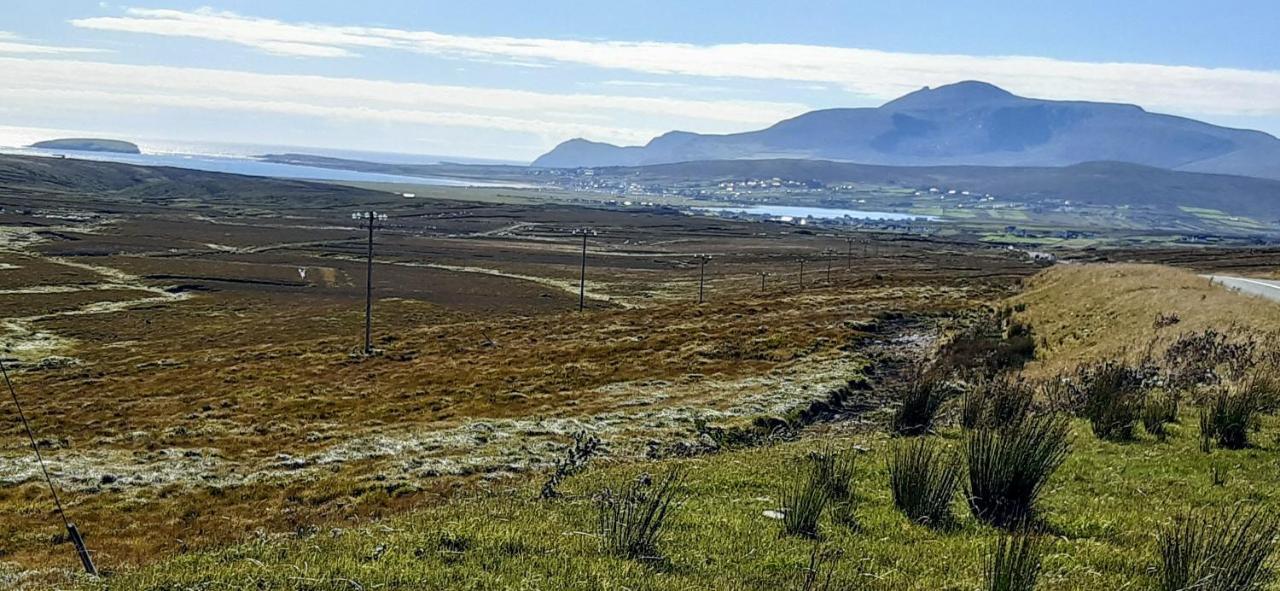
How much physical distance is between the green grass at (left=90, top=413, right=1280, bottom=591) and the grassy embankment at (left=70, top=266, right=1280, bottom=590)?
0.02 meters

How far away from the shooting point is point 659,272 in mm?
133250

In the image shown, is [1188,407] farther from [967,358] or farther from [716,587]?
[967,358]

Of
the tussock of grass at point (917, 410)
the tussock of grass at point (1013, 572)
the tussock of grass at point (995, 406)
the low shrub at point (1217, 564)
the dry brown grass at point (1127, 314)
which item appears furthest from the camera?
the dry brown grass at point (1127, 314)

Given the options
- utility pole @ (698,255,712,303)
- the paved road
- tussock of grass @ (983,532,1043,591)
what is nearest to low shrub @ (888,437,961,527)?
tussock of grass @ (983,532,1043,591)

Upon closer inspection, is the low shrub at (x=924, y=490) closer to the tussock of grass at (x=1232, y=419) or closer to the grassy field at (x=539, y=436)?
the grassy field at (x=539, y=436)

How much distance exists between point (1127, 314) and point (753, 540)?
28.4 metres

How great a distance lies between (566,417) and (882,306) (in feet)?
110

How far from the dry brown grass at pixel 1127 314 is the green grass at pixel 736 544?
13.6m

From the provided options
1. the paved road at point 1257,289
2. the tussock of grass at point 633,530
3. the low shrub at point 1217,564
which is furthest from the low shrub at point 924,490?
the paved road at point 1257,289

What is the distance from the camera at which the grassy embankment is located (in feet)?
26.5

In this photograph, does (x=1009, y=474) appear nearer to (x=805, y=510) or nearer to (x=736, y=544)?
(x=805, y=510)

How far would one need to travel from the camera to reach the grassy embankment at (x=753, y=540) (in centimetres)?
806

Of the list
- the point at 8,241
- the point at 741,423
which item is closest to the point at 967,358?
the point at 741,423

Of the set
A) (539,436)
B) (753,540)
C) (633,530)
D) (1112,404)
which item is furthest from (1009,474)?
(539,436)
